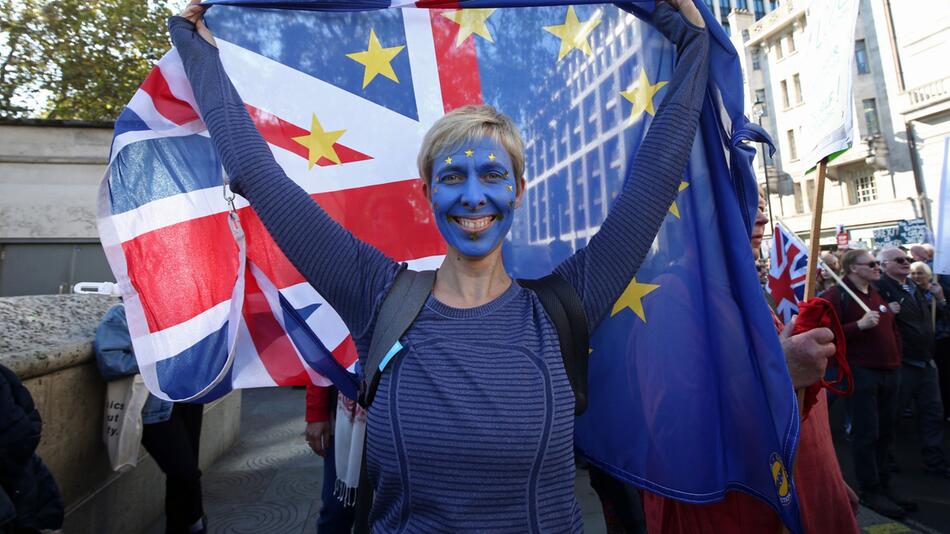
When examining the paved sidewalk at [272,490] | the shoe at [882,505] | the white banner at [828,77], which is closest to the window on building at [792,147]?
the shoe at [882,505]

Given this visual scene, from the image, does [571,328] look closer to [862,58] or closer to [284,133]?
[284,133]

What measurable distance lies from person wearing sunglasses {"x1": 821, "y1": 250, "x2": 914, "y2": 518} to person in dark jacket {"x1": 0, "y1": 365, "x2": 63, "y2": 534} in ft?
18.5

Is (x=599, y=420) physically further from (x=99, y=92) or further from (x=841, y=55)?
(x=99, y=92)

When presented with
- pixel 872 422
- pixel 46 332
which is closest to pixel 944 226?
pixel 872 422

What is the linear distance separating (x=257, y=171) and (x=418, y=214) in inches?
33.0

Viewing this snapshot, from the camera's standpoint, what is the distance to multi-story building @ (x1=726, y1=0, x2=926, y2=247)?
2461 cm

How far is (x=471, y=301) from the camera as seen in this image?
1.45 meters

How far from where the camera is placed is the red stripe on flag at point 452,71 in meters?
2.29

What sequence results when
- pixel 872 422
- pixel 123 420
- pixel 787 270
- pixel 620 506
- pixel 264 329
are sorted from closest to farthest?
pixel 264 329, pixel 620 506, pixel 123 420, pixel 872 422, pixel 787 270

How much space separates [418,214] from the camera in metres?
2.27

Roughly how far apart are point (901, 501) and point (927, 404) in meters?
1.37

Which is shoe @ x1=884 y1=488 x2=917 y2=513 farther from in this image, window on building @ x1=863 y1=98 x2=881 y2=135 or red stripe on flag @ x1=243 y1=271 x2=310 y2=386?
window on building @ x1=863 y1=98 x2=881 y2=135

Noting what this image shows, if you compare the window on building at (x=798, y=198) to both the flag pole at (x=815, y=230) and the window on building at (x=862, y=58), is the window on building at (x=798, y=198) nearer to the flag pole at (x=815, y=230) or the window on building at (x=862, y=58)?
the window on building at (x=862, y=58)

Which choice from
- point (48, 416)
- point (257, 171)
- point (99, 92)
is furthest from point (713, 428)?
point (99, 92)
